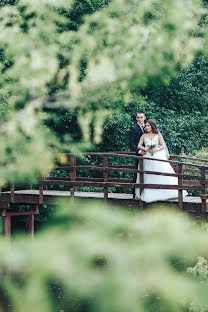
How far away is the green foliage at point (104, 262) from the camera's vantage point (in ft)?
5.30

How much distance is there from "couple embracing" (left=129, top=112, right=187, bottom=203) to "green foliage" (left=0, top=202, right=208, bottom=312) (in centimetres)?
755

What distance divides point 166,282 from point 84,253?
1.07 feet

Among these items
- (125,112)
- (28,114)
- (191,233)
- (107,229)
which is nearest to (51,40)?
(28,114)

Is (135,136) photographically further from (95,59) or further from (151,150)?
(95,59)

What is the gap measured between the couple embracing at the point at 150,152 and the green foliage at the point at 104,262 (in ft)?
24.8

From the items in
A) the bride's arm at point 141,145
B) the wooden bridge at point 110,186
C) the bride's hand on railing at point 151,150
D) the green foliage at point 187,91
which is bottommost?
the wooden bridge at point 110,186

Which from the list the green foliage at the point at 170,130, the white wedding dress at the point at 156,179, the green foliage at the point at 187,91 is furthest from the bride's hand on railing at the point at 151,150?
the green foliage at the point at 187,91

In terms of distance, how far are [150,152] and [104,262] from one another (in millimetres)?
8149

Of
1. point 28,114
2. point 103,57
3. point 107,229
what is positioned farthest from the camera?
point 103,57

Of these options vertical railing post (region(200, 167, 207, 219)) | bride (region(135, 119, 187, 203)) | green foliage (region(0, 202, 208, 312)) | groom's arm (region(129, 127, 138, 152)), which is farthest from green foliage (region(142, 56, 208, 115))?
green foliage (region(0, 202, 208, 312))

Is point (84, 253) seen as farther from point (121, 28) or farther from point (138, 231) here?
point (121, 28)

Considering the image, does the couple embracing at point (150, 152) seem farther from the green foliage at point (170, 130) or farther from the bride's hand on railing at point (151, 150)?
the green foliage at point (170, 130)

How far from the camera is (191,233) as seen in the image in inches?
74.0

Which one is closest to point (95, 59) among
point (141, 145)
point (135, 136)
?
point (141, 145)
